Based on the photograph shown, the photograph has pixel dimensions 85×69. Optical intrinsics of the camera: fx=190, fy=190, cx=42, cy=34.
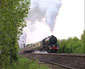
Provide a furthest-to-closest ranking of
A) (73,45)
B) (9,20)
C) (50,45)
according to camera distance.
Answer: (50,45), (73,45), (9,20)

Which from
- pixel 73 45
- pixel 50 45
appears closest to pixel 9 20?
pixel 73 45

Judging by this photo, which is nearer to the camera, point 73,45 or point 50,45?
point 73,45

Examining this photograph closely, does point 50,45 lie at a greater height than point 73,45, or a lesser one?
greater

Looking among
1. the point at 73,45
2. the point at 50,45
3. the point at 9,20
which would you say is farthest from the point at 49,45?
the point at 9,20

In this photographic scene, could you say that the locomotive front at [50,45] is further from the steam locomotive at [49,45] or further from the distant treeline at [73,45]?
the distant treeline at [73,45]

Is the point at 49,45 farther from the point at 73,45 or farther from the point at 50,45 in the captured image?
the point at 73,45

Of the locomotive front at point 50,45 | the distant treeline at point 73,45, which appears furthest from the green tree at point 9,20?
the locomotive front at point 50,45

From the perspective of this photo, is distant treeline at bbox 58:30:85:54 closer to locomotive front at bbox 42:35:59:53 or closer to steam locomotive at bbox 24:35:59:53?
steam locomotive at bbox 24:35:59:53

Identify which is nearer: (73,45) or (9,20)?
(9,20)

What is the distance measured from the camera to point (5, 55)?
10617 millimetres

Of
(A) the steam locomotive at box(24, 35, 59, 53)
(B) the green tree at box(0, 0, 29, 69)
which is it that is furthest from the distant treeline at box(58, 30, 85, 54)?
(B) the green tree at box(0, 0, 29, 69)

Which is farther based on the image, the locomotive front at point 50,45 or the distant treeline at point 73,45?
the locomotive front at point 50,45

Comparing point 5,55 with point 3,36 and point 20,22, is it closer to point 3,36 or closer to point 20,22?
point 3,36

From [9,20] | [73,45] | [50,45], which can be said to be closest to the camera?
[9,20]
